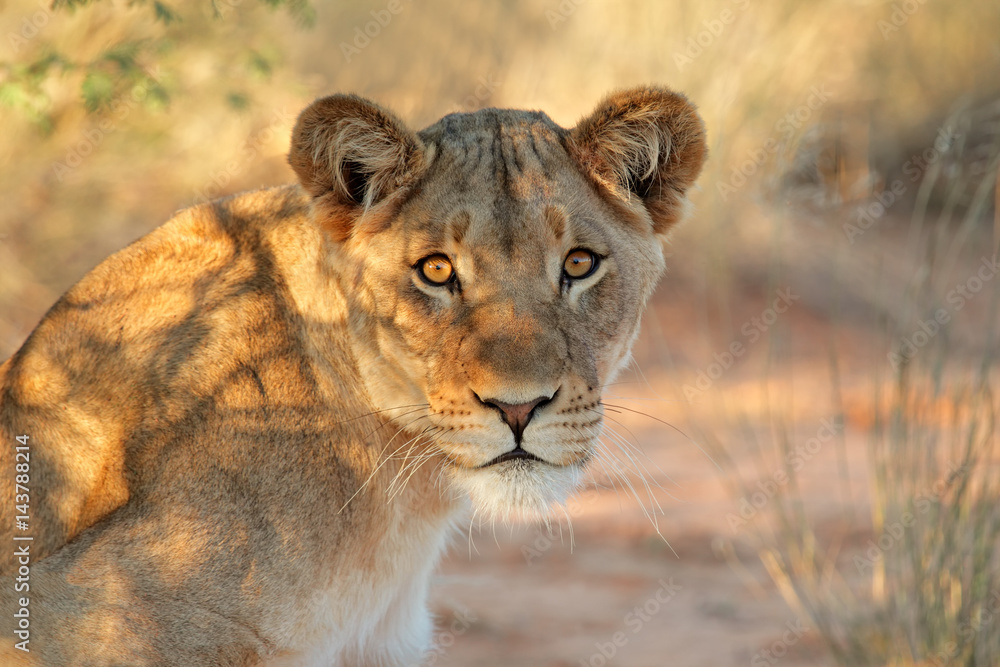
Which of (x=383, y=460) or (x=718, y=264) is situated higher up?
(x=718, y=264)

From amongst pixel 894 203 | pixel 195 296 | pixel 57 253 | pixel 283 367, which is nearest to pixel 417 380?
pixel 283 367

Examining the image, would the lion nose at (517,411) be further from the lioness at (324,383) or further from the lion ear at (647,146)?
the lion ear at (647,146)

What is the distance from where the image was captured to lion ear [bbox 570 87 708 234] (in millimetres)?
2859

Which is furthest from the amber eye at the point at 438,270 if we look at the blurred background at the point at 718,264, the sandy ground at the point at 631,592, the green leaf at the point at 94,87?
the sandy ground at the point at 631,592

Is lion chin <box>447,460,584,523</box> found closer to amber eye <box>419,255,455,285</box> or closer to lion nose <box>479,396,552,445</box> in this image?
lion nose <box>479,396,552,445</box>

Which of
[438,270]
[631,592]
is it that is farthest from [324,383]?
[631,592]

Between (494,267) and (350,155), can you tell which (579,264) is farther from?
(350,155)

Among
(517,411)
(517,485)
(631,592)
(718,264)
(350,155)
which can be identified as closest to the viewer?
(517,411)

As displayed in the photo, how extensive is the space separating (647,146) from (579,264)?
1.46 ft

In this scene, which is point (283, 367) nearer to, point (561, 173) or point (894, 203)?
point (561, 173)

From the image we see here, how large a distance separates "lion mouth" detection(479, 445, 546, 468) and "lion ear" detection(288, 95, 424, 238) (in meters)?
0.77

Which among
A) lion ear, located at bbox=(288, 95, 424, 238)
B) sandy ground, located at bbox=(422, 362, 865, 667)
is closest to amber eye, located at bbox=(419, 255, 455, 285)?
lion ear, located at bbox=(288, 95, 424, 238)

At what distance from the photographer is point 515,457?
2604 millimetres

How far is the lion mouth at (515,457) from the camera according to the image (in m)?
2.59
